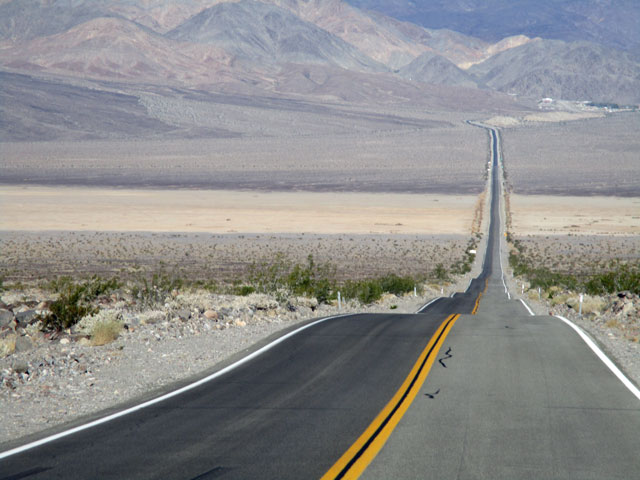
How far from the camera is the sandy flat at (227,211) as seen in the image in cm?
6831

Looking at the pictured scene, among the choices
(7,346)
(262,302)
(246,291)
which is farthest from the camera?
(246,291)

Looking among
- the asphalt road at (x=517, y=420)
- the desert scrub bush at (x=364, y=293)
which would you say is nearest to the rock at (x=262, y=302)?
the asphalt road at (x=517, y=420)

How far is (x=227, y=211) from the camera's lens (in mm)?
80625

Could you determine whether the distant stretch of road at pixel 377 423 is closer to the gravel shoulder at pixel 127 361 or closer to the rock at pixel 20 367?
the gravel shoulder at pixel 127 361

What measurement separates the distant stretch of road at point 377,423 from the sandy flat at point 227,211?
2137 inches

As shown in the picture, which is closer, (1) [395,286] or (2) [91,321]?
(2) [91,321]

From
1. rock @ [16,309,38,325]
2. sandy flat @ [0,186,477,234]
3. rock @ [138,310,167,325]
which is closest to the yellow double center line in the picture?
rock @ [138,310,167,325]

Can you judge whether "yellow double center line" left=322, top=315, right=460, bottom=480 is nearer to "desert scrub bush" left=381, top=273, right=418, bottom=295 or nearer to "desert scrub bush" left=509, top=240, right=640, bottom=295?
"desert scrub bush" left=509, top=240, right=640, bottom=295

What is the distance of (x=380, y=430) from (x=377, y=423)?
270mm

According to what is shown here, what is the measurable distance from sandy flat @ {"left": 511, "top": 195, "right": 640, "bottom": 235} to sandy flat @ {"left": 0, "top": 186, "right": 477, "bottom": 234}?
5700 mm

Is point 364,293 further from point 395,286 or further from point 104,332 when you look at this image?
point 104,332

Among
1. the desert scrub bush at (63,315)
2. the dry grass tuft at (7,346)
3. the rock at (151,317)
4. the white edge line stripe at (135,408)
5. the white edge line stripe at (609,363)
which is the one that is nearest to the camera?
the white edge line stripe at (135,408)

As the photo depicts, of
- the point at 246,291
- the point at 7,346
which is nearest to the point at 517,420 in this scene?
the point at 7,346

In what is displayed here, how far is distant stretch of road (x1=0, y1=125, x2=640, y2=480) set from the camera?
6.61 metres
